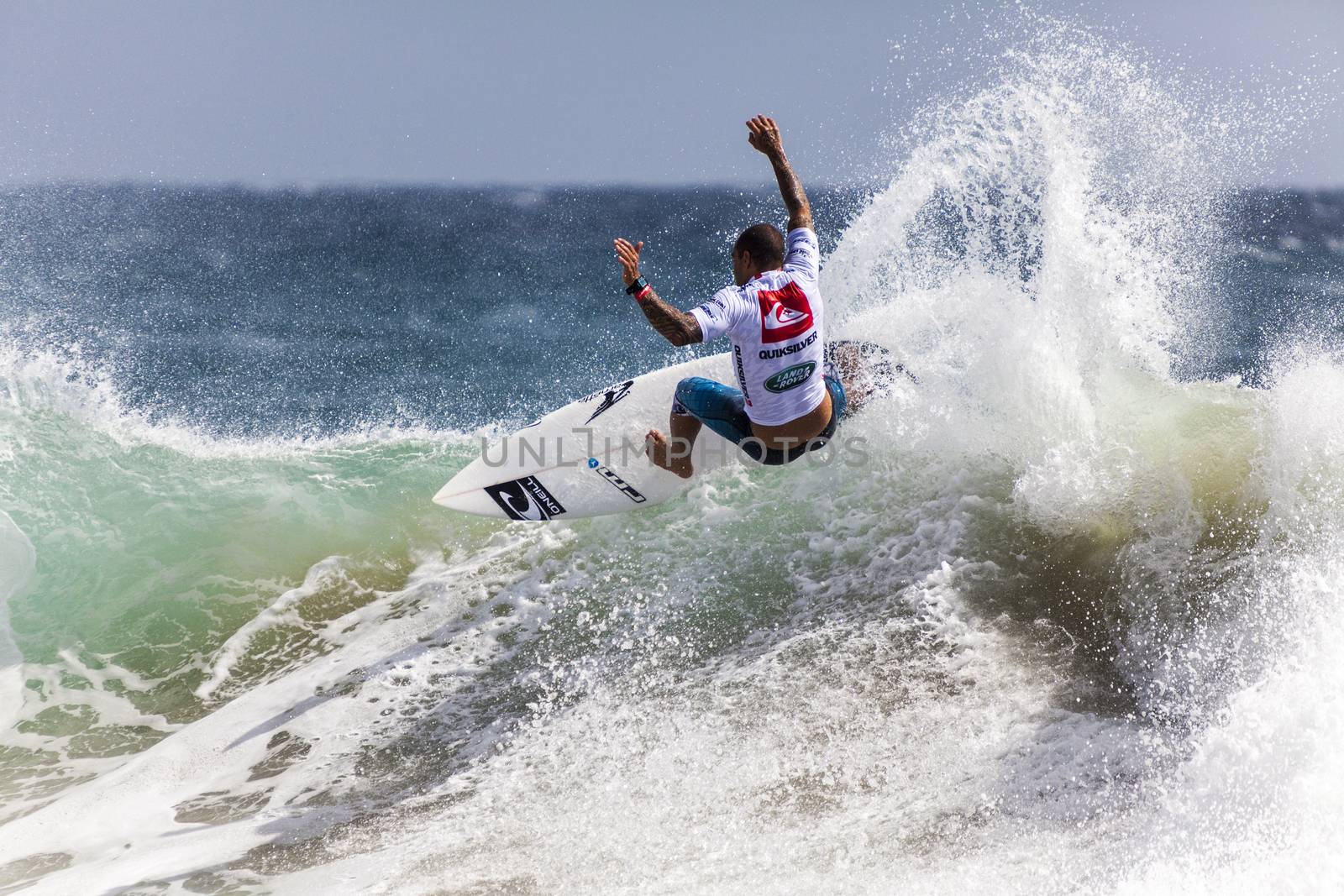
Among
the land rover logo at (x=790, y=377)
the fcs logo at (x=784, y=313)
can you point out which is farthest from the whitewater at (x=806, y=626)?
the fcs logo at (x=784, y=313)

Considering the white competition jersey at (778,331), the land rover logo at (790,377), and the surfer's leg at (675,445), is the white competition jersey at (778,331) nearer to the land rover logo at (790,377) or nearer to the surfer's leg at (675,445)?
the land rover logo at (790,377)

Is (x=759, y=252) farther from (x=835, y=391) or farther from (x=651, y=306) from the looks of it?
(x=835, y=391)

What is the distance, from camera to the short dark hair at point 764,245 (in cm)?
468

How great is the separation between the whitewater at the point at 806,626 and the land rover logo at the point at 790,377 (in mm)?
1451

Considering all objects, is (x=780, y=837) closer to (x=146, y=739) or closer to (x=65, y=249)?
(x=146, y=739)

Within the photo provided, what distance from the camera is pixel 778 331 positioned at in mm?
4699

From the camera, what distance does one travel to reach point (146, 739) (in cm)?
564

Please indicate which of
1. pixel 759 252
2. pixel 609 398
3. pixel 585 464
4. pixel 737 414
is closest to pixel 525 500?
pixel 585 464

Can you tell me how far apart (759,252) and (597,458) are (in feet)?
8.11

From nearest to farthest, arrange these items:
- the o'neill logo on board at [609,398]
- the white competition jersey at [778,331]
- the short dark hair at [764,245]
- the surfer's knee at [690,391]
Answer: the white competition jersey at [778,331], the short dark hair at [764,245], the surfer's knee at [690,391], the o'neill logo on board at [609,398]

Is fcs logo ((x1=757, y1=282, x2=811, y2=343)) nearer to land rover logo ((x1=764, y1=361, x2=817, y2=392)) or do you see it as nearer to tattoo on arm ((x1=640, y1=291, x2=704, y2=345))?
land rover logo ((x1=764, y1=361, x2=817, y2=392))

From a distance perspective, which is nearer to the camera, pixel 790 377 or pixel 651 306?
pixel 651 306

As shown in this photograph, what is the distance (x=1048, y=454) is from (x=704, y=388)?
2.42 metres

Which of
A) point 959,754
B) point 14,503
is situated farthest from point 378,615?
point 959,754
